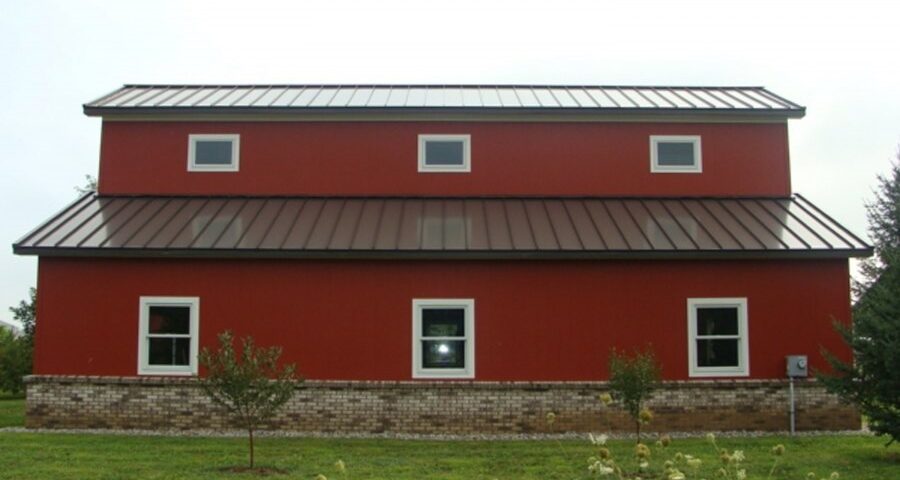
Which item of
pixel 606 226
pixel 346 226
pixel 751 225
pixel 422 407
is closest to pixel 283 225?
pixel 346 226

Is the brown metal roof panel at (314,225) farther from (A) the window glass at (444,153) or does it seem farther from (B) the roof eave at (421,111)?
(A) the window glass at (444,153)

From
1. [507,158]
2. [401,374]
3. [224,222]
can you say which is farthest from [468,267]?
[224,222]

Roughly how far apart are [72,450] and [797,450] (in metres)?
11.3

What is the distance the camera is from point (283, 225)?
17.8 meters

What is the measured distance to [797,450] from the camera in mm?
14242

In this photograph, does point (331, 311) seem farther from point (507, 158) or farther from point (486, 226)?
point (507, 158)

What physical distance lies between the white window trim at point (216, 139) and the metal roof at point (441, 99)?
573 millimetres

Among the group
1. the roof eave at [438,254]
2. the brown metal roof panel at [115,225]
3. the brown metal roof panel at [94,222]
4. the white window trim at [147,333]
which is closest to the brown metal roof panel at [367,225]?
the roof eave at [438,254]

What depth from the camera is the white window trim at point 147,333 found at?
1686 cm

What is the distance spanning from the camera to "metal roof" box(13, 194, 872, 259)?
16.8 meters

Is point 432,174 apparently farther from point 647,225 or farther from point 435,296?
point 647,225

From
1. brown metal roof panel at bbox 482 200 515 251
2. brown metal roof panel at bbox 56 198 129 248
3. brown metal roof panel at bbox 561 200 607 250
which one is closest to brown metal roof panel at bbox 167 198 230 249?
brown metal roof panel at bbox 56 198 129 248

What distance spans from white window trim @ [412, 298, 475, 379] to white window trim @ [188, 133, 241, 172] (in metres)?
5.59

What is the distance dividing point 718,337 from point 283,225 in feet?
28.4
